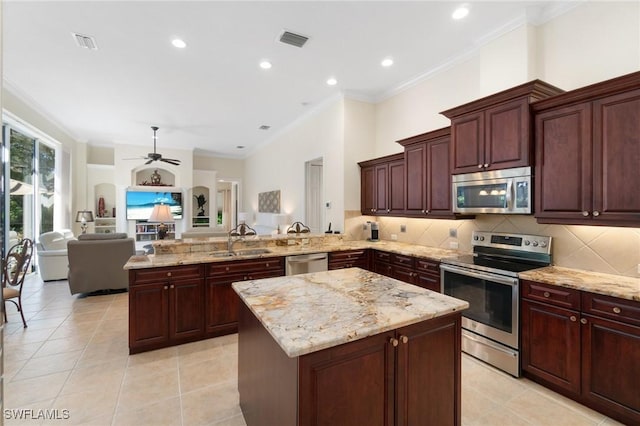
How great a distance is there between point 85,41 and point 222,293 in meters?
3.24

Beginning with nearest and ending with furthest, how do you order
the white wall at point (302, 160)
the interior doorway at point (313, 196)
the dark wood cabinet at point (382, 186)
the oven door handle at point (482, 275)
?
the oven door handle at point (482, 275)
the dark wood cabinet at point (382, 186)
the white wall at point (302, 160)
the interior doorway at point (313, 196)

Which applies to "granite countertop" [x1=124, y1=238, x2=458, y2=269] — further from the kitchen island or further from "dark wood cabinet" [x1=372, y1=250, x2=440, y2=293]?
the kitchen island

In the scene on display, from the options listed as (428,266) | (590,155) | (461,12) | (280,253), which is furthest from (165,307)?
(461,12)

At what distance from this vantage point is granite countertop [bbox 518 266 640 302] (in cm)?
216

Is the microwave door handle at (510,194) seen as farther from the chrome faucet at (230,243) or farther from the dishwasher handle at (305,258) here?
the chrome faucet at (230,243)

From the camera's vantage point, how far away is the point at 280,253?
12.7 ft

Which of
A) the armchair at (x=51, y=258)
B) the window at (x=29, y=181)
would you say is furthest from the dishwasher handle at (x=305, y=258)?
the window at (x=29, y=181)

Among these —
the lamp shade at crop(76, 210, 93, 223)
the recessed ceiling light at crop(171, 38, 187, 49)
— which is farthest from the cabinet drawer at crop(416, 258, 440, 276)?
the lamp shade at crop(76, 210, 93, 223)

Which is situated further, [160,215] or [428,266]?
[160,215]

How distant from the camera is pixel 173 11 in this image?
9.83ft

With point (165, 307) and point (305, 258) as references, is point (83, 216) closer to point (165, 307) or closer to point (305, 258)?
point (165, 307)

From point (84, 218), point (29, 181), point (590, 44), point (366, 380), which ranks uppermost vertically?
point (590, 44)

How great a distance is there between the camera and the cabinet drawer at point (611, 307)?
2.08 metres

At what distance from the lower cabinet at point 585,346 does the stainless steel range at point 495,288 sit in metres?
0.11
